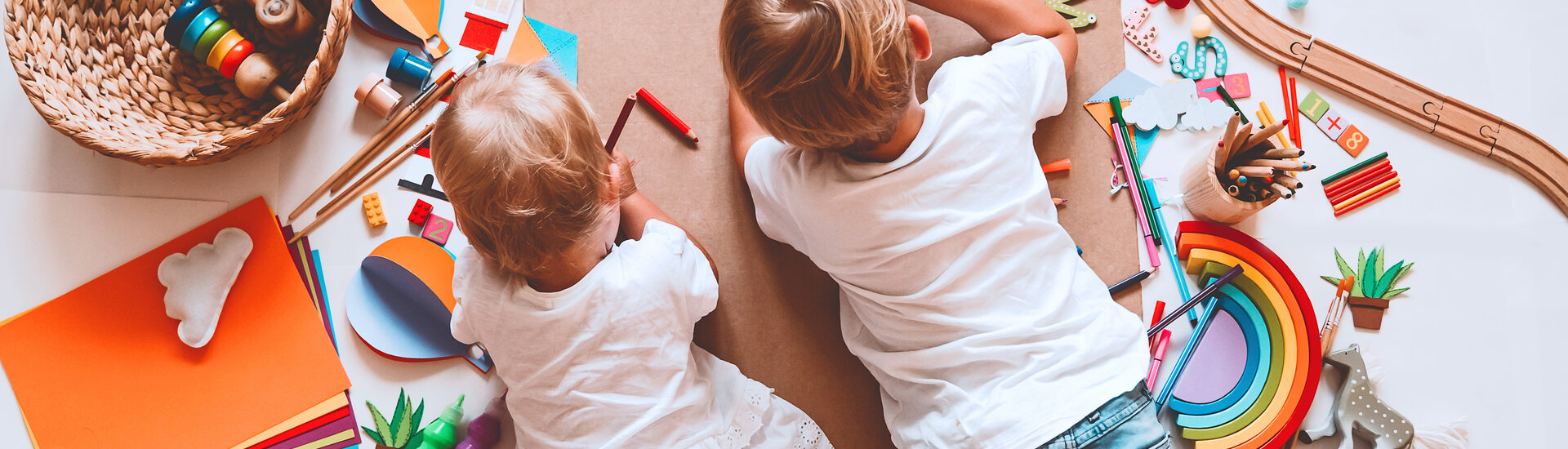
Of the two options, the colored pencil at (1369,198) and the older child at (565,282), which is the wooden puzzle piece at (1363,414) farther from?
the older child at (565,282)

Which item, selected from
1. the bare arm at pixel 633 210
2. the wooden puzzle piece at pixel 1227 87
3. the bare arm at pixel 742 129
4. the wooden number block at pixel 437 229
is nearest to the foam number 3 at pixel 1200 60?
the wooden puzzle piece at pixel 1227 87

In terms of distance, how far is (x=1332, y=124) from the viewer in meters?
1.09

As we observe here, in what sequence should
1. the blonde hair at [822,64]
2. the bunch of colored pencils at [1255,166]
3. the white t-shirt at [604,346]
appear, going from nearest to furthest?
the blonde hair at [822,64], the white t-shirt at [604,346], the bunch of colored pencils at [1255,166]

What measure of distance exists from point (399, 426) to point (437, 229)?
10.0 inches

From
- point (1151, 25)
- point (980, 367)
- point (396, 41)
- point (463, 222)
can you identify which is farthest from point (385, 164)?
point (1151, 25)

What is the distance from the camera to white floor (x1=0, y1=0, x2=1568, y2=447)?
3.45 feet

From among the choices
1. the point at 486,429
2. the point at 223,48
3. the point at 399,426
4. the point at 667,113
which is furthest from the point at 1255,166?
the point at 223,48

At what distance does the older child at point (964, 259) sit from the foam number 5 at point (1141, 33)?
247mm

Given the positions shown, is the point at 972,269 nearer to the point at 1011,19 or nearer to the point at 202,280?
the point at 1011,19

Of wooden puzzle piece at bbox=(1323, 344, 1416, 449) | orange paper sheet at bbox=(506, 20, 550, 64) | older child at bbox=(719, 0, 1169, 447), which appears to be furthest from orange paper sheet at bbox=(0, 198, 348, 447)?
wooden puzzle piece at bbox=(1323, 344, 1416, 449)

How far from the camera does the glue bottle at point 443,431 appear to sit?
1010 millimetres

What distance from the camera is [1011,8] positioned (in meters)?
1.02

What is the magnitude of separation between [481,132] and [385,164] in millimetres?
403

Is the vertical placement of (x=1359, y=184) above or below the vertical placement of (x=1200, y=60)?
below
